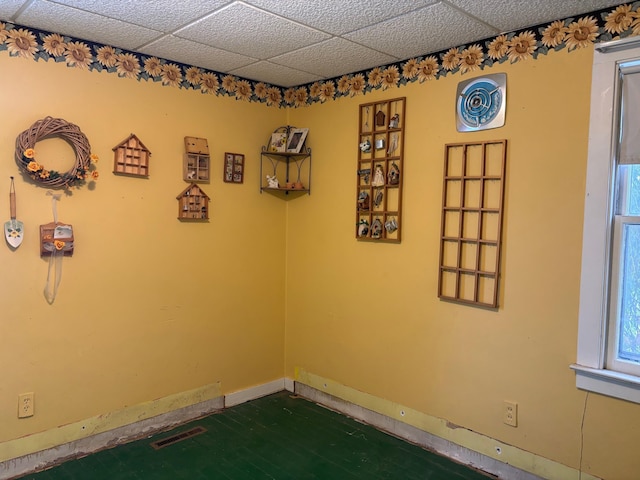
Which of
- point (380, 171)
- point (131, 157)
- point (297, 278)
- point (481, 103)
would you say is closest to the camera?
point (481, 103)

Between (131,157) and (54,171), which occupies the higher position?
(131,157)

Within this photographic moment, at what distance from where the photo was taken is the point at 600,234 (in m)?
2.07

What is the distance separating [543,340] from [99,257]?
2.45 meters

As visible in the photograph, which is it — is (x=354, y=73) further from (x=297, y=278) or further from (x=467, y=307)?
(x=467, y=307)

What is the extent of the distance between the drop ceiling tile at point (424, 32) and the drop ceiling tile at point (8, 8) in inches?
60.1

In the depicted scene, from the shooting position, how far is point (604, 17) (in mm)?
2010

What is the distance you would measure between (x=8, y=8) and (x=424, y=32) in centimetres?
195

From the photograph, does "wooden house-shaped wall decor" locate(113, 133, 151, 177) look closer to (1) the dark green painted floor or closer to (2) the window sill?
(1) the dark green painted floor

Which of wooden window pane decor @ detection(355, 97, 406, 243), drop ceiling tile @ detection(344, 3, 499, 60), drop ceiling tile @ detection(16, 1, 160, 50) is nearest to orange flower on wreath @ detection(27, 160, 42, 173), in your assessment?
drop ceiling tile @ detection(16, 1, 160, 50)

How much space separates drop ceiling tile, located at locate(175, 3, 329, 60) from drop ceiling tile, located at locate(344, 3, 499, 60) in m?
0.28

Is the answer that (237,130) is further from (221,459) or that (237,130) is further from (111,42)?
(221,459)

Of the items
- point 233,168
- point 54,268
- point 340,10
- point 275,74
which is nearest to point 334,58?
point 275,74

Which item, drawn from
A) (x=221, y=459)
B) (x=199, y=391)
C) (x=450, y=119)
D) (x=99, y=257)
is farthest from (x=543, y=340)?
(x=99, y=257)

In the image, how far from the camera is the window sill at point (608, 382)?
1.98 metres
